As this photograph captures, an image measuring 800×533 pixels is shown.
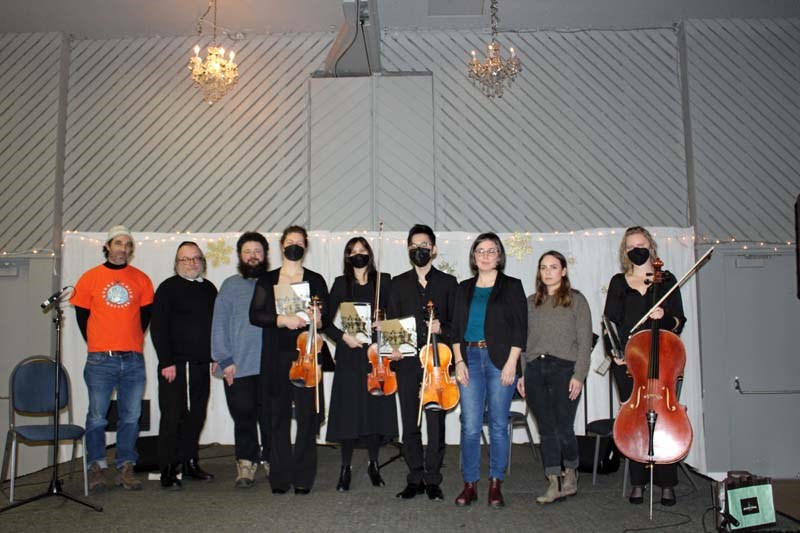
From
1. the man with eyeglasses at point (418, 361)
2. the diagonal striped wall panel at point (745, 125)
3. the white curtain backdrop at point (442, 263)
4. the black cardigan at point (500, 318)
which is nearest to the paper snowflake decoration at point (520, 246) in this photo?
the white curtain backdrop at point (442, 263)

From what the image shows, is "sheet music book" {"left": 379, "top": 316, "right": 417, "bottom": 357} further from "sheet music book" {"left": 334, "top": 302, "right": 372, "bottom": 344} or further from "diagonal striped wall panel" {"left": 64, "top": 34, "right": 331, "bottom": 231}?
"diagonal striped wall panel" {"left": 64, "top": 34, "right": 331, "bottom": 231}

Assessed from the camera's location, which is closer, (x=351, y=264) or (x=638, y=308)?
(x=638, y=308)

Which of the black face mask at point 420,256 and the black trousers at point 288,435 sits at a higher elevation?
the black face mask at point 420,256

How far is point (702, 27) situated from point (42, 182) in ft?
22.5

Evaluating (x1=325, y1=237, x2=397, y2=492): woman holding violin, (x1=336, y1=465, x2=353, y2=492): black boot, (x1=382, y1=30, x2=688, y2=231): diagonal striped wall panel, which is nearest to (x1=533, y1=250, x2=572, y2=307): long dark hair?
(x1=325, y1=237, x2=397, y2=492): woman holding violin

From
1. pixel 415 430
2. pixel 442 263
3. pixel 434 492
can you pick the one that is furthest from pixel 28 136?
pixel 434 492

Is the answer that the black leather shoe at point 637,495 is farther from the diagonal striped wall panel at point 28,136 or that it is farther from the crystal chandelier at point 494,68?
the diagonal striped wall panel at point 28,136

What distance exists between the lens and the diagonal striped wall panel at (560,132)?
719 centimetres

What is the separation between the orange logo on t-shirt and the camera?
5062mm

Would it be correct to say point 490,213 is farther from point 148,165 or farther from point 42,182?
point 42,182

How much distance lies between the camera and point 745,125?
23.1 ft

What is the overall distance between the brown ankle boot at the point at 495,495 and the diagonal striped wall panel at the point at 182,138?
3.77 meters

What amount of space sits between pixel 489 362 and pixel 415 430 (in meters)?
0.66

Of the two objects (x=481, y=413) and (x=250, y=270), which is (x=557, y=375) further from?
(x=250, y=270)
